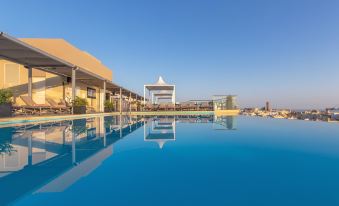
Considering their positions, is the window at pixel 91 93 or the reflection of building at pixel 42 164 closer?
the reflection of building at pixel 42 164

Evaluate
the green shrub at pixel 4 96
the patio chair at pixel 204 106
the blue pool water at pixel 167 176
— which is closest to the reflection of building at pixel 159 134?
the blue pool water at pixel 167 176

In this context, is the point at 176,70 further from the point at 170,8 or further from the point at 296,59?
the point at 296,59

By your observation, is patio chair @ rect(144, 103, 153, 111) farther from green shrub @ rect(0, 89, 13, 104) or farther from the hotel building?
green shrub @ rect(0, 89, 13, 104)

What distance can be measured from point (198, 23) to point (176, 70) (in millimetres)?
8937

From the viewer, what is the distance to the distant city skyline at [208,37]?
1507 centimetres

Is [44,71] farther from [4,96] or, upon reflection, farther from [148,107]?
[148,107]

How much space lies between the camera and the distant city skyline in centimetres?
1507

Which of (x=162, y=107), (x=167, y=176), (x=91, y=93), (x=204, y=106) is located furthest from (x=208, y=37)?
(x=167, y=176)

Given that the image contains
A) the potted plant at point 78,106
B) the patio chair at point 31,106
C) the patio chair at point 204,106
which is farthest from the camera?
the patio chair at point 204,106

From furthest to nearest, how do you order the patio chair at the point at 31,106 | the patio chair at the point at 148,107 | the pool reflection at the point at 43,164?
the patio chair at the point at 148,107 < the patio chair at the point at 31,106 < the pool reflection at the point at 43,164

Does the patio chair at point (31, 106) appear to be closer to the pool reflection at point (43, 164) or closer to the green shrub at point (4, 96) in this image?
the green shrub at point (4, 96)

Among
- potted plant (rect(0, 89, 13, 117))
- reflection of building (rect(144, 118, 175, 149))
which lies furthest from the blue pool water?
potted plant (rect(0, 89, 13, 117))

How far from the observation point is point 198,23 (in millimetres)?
18734

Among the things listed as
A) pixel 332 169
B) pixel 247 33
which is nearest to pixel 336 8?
pixel 247 33
